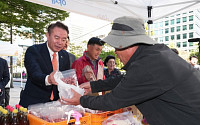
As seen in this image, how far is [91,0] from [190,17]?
304ft

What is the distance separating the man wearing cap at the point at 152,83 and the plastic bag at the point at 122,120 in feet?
1.17

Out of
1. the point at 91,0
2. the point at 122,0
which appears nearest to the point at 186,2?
the point at 122,0

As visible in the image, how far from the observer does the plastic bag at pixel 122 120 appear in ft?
5.70

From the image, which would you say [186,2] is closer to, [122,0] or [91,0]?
[122,0]

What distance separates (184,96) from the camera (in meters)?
1.33

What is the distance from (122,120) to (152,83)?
2.20 feet

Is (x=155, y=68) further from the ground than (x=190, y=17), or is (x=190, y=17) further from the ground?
(x=190, y=17)

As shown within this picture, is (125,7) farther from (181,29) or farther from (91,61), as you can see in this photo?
(181,29)

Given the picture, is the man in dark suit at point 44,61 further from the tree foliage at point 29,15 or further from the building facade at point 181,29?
the building facade at point 181,29

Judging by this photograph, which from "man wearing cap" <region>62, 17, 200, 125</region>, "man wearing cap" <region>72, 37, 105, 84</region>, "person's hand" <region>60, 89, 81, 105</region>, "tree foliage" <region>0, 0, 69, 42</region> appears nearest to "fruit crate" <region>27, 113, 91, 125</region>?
"person's hand" <region>60, 89, 81, 105</region>

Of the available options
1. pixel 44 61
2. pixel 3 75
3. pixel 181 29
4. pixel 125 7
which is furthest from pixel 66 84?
pixel 181 29

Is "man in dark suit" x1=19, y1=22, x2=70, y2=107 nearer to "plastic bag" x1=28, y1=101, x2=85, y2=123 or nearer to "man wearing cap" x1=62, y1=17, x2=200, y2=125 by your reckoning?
"plastic bag" x1=28, y1=101, x2=85, y2=123

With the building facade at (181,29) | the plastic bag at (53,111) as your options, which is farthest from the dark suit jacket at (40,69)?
the building facade at (181,29)

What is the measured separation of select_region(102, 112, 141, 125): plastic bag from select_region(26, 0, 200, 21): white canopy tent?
1760mm
